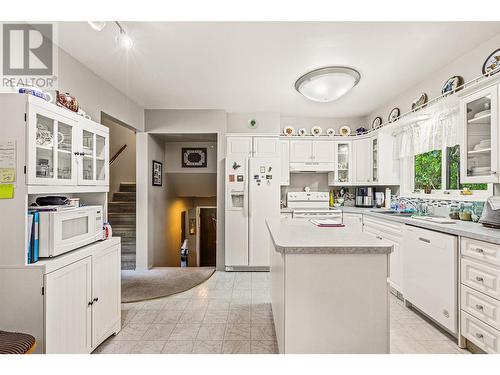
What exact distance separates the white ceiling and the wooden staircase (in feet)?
7.66

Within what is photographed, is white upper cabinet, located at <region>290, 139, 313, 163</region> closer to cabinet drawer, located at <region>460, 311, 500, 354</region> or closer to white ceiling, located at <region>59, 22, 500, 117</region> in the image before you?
white ceiling, located at <region>59, 22, 500, 117</region>

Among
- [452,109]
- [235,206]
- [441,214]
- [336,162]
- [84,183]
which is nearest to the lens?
[84,183]

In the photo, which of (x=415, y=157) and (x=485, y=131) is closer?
(x=485, y=131)

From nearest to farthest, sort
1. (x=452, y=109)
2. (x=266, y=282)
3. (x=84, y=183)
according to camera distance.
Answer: (x=84, y=183), (x=452, y=109), (x=266, y=282)

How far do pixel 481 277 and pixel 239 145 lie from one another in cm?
321

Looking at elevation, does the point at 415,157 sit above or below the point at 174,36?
below

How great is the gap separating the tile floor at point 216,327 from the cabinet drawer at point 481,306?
0.37 meters

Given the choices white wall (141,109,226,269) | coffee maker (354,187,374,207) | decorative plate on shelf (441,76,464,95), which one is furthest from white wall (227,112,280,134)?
decorative plate on shelf (441,76,464,95)

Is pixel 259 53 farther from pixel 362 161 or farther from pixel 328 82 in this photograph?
pixel 362 161

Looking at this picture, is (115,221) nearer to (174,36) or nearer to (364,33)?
(174,36)

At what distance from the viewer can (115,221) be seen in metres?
4.64

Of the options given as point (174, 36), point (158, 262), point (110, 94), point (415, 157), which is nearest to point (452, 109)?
point (415, 157)

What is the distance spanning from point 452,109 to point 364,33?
137cm

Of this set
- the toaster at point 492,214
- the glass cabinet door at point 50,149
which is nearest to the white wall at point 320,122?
the toaster at point 492,214
